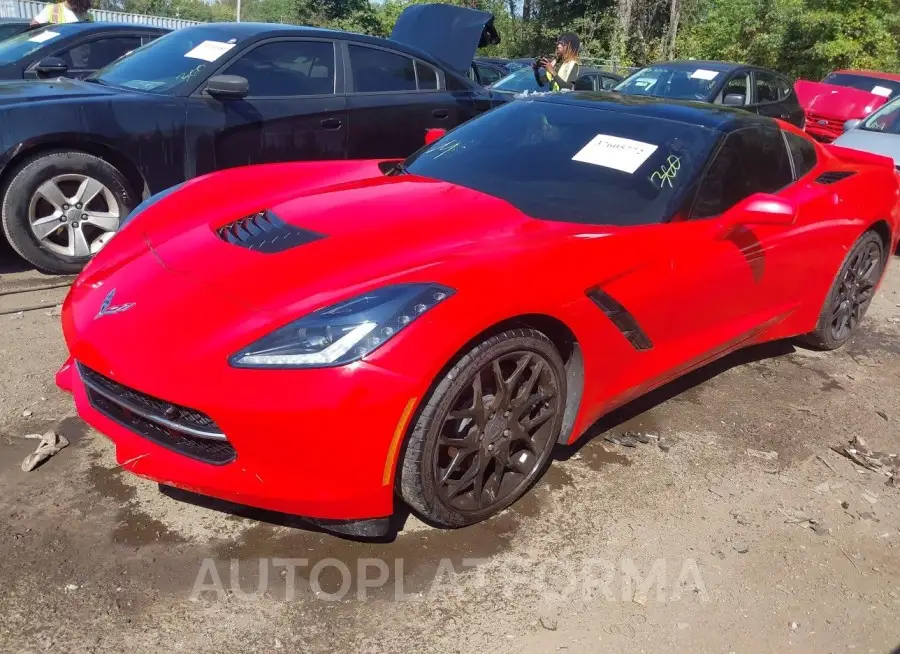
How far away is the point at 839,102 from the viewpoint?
12242mm

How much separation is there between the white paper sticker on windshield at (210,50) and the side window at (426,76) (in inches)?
58.9

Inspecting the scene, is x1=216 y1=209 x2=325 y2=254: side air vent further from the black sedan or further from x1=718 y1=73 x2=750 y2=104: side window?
x1=718 y1=73 x2=750 y2=104: side window

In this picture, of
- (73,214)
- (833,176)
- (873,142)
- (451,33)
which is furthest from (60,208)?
(873,142)

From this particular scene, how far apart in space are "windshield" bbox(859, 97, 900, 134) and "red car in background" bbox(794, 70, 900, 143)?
410 cm

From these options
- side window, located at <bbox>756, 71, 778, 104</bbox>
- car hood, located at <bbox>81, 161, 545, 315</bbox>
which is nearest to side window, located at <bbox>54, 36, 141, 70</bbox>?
car hood, located at <bbox>81, 161, 545, 315</bbox>

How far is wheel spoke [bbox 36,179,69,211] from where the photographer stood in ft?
14.4

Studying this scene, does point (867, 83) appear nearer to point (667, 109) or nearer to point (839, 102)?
point (839, 102)

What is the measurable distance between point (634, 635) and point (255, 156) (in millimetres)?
4002

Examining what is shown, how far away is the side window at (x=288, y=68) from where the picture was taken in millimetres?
5199

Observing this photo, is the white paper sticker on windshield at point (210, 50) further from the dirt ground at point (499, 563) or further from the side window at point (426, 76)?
the dirt ground at point (499, 563)

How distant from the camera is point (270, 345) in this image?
214cm

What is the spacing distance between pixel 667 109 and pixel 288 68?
2895mm

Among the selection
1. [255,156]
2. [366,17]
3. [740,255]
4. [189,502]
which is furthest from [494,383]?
[366,17]

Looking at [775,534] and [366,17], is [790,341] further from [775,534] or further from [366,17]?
[366,17]
